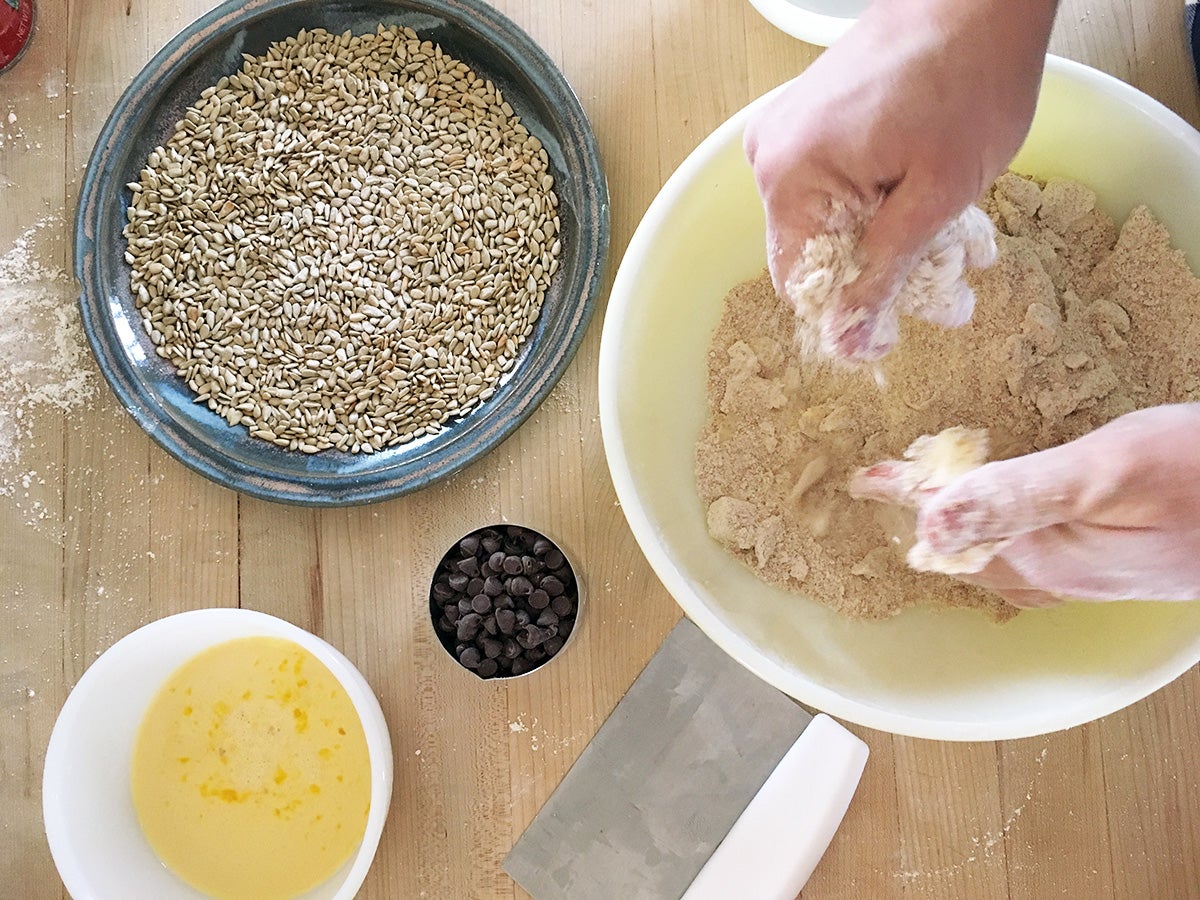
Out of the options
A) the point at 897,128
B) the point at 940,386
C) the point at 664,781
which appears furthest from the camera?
the point at 664,781

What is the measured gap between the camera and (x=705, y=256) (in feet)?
3.04

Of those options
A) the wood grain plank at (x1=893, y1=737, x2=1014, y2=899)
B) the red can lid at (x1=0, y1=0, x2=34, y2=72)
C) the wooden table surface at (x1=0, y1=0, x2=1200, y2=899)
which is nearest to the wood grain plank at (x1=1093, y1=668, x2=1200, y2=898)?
the wooden table surface at (x1=0, y1=0, x2=1200, y2=899)

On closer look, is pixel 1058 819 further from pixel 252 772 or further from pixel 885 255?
pixel 252 772

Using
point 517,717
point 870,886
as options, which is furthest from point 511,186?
point 870,886

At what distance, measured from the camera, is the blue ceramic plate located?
939mm

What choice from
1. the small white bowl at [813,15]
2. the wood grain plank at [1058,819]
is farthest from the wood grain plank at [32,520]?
the wood grain plank at [1058,819]

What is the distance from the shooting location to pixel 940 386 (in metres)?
0.87

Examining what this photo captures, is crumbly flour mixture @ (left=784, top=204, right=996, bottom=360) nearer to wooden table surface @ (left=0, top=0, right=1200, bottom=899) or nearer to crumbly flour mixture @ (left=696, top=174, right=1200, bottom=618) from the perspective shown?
crumbly flour mixture @ (left=696, top=174, right=1200, bottom=618)

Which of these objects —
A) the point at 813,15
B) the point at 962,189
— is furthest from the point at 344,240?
the point at 962,189

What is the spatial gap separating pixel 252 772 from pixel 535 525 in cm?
37

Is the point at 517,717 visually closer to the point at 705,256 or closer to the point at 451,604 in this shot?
the point at 451,604

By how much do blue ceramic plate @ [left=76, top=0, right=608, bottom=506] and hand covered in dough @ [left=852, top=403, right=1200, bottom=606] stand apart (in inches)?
16.2

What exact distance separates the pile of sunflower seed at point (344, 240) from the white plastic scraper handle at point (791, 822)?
0.47m

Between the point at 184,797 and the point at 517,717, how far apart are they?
1.10 ft
